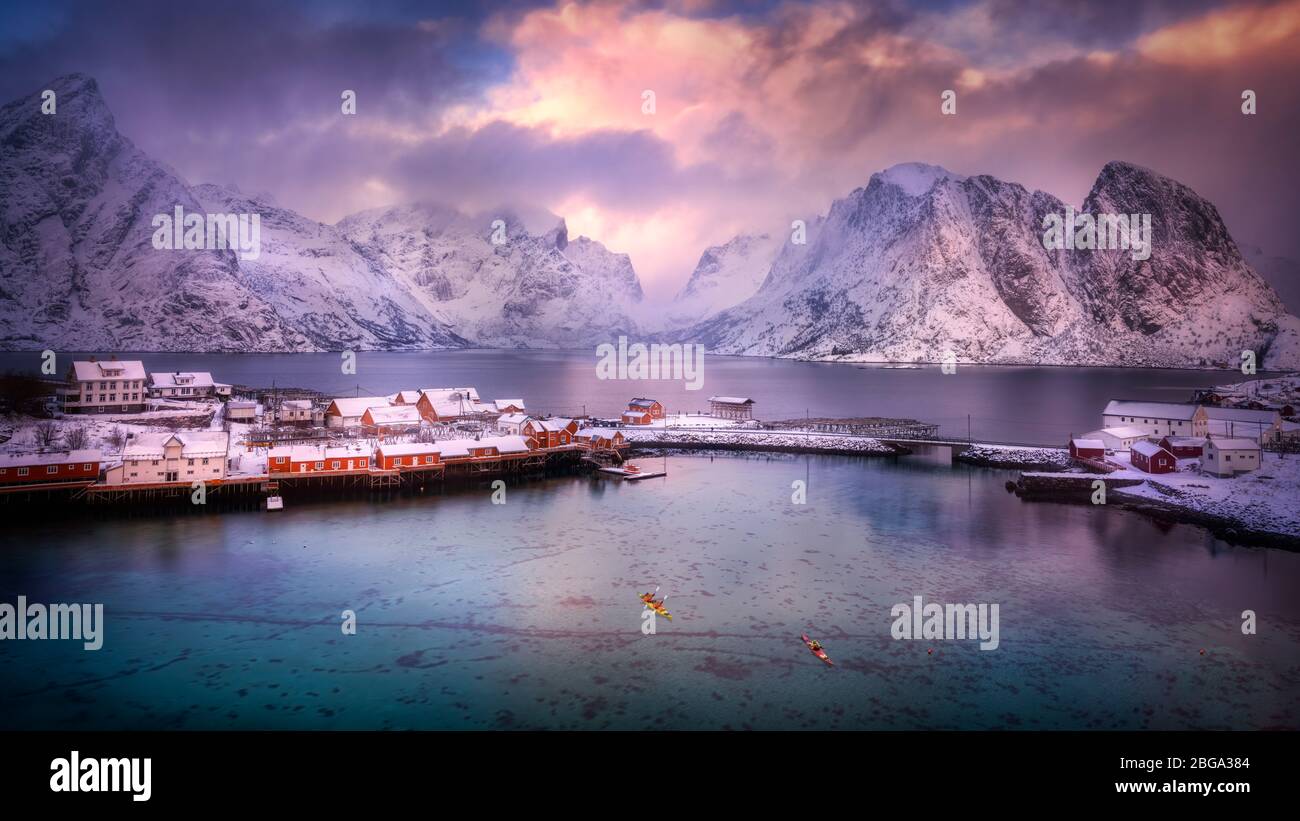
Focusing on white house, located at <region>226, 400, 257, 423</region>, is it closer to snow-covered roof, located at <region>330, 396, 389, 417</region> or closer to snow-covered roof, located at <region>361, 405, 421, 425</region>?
snow-covered roof, located at <region>330, 396, 389, 417</region>

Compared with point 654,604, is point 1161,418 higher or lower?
higher

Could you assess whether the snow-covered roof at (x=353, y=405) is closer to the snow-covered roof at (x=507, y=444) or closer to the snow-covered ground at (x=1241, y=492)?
the snow-covered roof at (x=507, y=444)

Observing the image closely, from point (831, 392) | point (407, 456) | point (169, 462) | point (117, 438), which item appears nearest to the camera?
point (169, 462)

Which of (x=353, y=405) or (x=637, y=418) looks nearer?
(x=353, y=405)

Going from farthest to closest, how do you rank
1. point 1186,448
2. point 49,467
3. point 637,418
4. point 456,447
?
point 637,418
point 456,447
point 1186,448
point 49,467

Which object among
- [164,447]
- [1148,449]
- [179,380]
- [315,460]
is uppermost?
[179,380]

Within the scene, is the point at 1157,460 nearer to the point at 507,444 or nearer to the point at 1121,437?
the point at 1121,437

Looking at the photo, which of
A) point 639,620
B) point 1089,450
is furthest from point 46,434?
point 1089,450
